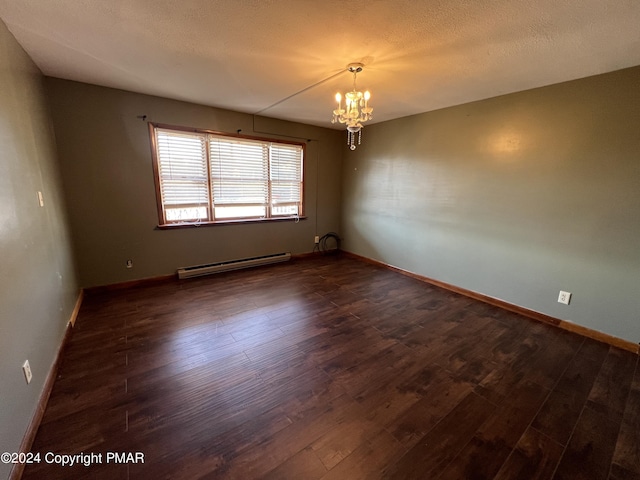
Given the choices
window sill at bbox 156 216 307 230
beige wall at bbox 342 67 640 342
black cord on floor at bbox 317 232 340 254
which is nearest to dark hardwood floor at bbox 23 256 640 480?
beige wall at bbox 342 67 640 342

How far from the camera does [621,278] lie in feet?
7.67

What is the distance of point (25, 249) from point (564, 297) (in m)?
4.50

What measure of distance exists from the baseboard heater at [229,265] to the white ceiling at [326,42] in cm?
228

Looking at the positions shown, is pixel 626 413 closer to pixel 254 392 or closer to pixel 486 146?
pixel 254 392

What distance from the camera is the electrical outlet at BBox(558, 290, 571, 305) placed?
2641 mm

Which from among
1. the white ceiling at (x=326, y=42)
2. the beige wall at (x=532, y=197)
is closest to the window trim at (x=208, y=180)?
the white ceiling at (x=326, y=42)

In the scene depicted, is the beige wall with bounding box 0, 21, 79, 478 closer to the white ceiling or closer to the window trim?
the white ceiling

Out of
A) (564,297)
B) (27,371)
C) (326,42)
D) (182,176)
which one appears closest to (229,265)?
(182,176)

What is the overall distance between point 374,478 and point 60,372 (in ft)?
7.32

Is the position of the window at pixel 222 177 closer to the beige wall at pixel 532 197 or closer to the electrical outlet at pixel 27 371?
the beige wall at pixel 532 197

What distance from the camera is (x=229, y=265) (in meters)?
4.03

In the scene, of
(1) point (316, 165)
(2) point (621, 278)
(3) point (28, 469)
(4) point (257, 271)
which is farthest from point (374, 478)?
(1) point (316, 165)

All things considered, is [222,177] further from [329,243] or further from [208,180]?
[329,243]

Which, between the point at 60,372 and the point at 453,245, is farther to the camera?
the point at 453,245
